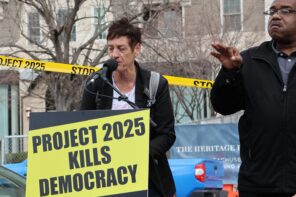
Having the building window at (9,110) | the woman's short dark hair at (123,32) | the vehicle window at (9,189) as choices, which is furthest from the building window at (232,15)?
the woman's short dark hair at (123,32)

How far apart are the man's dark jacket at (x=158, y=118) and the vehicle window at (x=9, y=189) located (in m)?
1.75

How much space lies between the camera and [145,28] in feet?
65.7

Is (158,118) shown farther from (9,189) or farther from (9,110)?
(9,110)

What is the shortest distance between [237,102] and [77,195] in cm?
104

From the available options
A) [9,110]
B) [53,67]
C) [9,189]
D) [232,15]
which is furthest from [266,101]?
[9,110]

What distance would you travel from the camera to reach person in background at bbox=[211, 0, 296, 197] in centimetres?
368

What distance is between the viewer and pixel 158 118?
14.4 feet

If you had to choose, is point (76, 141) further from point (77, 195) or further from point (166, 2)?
point (166, 2)

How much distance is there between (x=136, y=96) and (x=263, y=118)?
98cm

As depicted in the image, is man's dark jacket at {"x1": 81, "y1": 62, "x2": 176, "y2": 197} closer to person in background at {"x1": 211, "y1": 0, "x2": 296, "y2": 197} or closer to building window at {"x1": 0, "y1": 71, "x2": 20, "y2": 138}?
person in background at {"x1": 211, "y1": 0, "x2": 296, "y2": 197}

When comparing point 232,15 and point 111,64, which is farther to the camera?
point 232,15

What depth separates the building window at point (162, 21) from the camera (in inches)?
798

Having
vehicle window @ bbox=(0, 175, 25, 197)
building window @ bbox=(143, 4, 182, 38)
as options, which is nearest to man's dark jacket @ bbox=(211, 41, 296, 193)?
vehicle window @ bbox=(0, 175, 25, 197)

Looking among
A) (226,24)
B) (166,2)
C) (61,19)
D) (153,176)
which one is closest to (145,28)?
(166,2)
